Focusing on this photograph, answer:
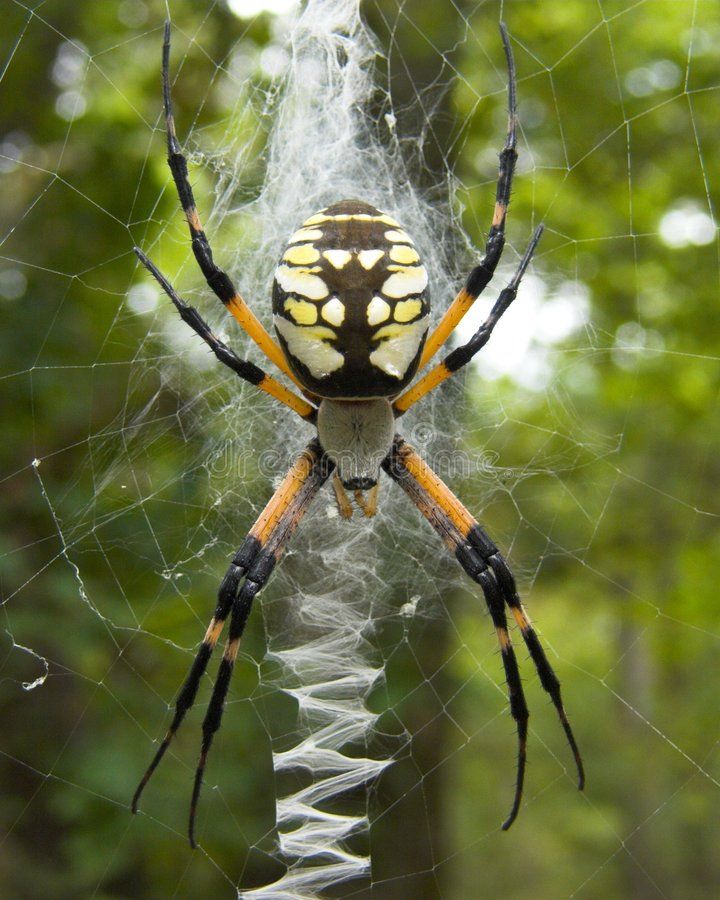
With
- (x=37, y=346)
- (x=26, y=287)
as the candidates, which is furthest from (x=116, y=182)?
(x=37, y=346)

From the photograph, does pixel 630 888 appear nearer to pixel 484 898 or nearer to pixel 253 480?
pixel 484 898

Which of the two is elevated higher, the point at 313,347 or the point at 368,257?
the point at 368,257

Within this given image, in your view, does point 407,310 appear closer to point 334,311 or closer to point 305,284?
point 334,311

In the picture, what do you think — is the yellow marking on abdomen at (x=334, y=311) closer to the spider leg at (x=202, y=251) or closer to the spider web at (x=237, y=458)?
the spider leg at (x=202, y=251)

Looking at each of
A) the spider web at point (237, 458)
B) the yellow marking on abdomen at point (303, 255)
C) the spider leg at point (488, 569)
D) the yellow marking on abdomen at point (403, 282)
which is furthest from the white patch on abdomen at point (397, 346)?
the spider web at point (237, 458)

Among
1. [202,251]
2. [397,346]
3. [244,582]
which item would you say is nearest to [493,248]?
[397,346]

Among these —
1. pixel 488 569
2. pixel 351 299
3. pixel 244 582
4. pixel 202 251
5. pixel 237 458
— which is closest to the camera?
pixel 351 299
